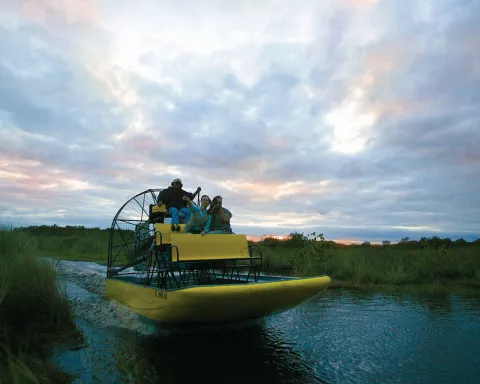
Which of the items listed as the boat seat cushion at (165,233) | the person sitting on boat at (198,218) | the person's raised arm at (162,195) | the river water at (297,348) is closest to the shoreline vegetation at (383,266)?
the river water at (297,348)

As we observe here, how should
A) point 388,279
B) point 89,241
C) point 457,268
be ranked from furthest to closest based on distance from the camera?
point 89,241
point 457,268
point 388,279

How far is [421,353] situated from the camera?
532 centimetres

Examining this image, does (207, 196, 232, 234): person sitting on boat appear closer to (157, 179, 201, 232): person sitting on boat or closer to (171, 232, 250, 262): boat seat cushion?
(171, 232, 250, 262): boat seat cushion

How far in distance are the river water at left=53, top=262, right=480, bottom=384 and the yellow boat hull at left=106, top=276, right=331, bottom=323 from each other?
48cm

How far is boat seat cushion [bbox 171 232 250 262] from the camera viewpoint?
20.0 ft

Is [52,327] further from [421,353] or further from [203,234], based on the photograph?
[421,353]

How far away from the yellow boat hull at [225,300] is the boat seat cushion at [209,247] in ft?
2.52

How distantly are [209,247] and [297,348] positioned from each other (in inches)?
82.4

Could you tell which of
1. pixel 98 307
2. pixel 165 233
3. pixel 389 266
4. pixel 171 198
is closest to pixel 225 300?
pixel 165 233

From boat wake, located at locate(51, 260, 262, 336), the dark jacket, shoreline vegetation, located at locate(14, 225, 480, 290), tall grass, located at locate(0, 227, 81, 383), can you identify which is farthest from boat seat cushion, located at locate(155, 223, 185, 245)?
shoreline vegetation, located at locate(14, 225, 480, 290)

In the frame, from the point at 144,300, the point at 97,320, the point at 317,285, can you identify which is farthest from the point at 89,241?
the point at 317,285

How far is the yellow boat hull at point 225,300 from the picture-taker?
4996 mm

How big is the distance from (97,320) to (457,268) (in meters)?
11.1

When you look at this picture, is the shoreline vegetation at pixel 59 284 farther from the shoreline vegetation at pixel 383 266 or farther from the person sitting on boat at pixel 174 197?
the person sitting on boat at pixel 174 197
